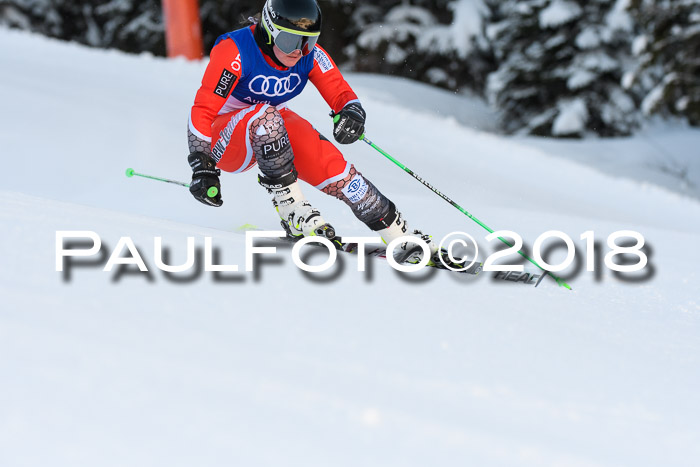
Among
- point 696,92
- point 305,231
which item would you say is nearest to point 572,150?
point 696,92

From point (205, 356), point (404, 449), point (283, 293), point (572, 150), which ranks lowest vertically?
point (404, 449)

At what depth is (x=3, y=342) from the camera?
136 centimetres

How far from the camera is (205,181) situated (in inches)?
107

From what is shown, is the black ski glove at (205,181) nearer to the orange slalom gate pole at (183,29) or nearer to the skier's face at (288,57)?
the skier's face at (288,57)

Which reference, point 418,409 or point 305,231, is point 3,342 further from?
point 305,231

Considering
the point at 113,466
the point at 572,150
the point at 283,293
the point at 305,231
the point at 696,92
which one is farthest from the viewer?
the point at 572,150

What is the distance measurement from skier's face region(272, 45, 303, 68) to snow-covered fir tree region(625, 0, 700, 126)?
6391mm

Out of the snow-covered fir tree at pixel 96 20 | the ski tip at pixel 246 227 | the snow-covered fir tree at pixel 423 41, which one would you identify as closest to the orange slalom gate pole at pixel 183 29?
the snow-covered fir tree at pixel 423 41

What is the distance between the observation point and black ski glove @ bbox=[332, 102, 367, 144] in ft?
9.64

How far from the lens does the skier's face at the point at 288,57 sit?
2.83 meters

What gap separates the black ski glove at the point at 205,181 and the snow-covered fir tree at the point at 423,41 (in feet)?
36.9

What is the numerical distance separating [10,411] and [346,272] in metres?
1.13

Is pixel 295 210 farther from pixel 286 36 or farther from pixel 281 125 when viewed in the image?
pixel 286 36

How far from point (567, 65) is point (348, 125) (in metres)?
9.49
